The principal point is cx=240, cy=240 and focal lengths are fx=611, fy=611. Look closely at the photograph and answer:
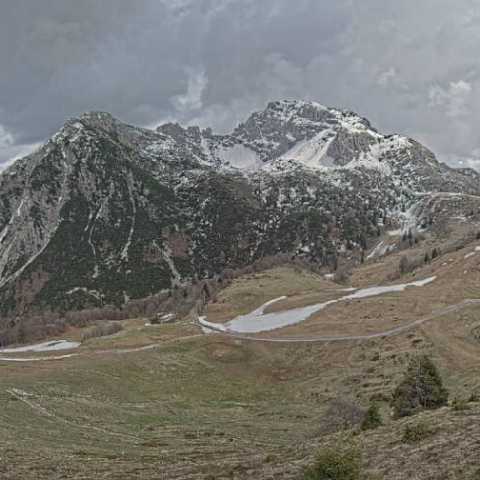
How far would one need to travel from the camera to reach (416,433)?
35531mm

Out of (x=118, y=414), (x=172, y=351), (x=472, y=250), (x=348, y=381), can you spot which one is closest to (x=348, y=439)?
(x=118, y=414)

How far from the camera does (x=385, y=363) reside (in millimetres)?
99438

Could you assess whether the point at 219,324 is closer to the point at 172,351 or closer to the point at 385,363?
the point at 172,351

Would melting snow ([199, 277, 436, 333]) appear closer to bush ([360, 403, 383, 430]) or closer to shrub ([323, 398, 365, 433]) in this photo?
shrub ([323, 398, 365, 433])

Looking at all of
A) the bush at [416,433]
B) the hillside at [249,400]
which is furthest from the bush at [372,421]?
the bush at [416,433]

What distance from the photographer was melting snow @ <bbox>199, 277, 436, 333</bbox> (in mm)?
160125

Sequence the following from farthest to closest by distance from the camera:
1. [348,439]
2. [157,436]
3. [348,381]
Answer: [348,381], [157,436], [348,439]

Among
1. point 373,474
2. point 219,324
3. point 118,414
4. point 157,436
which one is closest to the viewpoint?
point 373,474

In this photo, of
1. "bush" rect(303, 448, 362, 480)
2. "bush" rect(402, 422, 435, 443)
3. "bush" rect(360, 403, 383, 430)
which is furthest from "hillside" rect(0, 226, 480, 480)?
"bush" rect(303, 448, 362, 480)

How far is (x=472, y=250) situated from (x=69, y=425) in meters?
156

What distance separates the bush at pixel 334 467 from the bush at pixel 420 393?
83.6 ft

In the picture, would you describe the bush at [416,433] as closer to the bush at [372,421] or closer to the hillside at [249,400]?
the hillside at [249,400]

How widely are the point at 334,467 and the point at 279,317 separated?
14549 centimetres

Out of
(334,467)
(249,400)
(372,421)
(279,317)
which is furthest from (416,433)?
(279,317)
